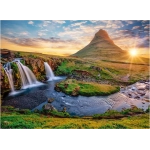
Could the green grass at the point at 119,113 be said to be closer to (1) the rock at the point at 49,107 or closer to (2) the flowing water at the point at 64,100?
(2) the flowing water at the point at 64,100

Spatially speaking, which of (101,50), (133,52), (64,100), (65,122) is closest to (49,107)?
(64,100)

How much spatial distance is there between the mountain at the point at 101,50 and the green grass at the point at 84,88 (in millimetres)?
721

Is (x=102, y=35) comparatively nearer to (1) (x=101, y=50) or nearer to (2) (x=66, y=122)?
(1) (x=101, y=50)

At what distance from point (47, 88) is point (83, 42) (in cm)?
149

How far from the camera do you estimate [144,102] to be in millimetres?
4199

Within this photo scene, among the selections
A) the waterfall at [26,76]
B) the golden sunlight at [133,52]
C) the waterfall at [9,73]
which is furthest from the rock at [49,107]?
the golden sunlight at [133,52]

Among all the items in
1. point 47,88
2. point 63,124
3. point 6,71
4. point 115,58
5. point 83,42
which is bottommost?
point 63,124

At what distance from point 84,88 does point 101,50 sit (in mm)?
1073

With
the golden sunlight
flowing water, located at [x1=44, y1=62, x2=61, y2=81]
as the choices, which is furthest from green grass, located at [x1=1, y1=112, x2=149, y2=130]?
the golden sunlight

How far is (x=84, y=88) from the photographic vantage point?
14.0ft

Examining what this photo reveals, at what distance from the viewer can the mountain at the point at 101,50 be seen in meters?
4.27
